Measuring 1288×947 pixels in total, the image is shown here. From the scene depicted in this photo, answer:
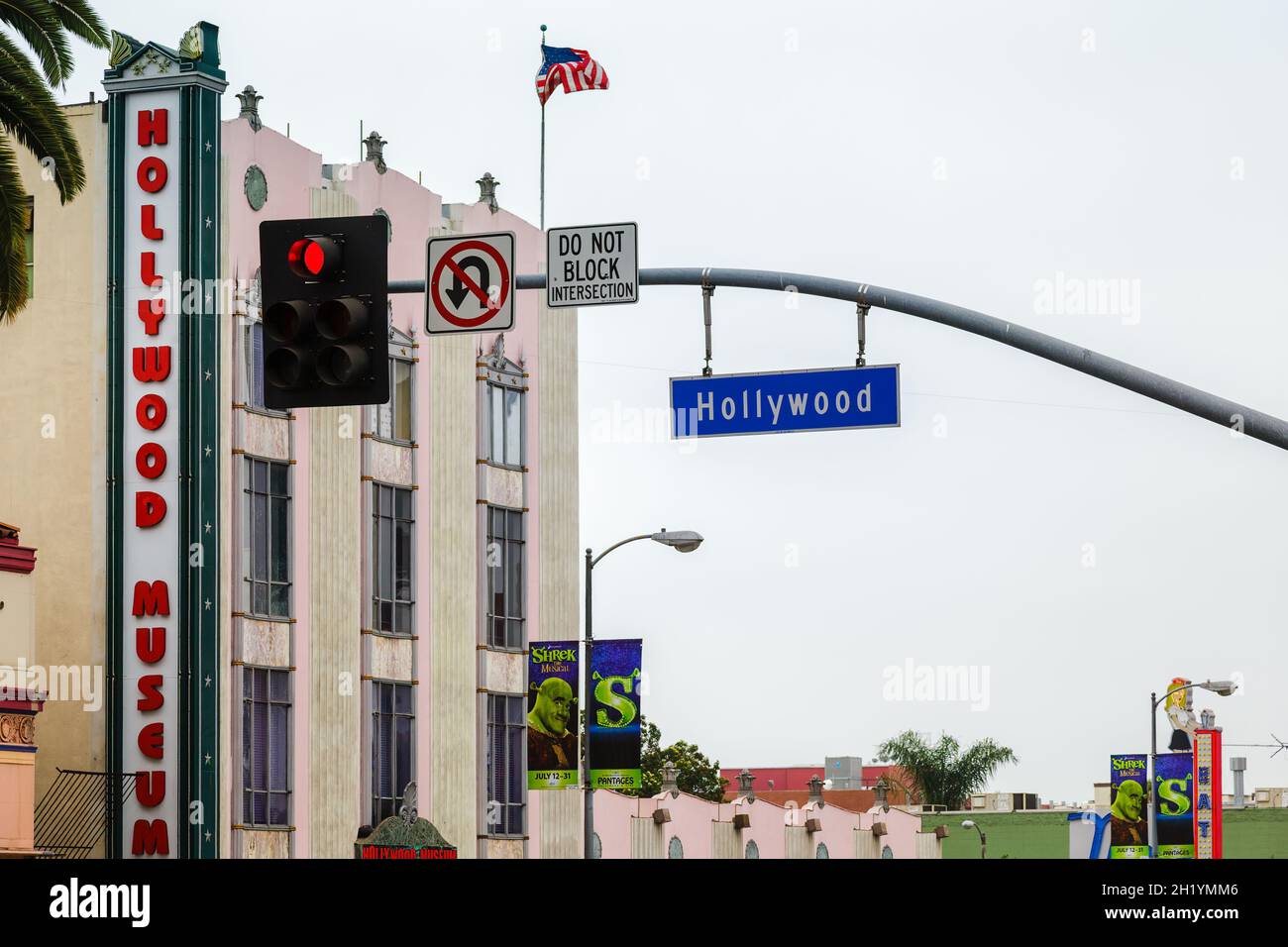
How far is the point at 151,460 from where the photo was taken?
40.4 m

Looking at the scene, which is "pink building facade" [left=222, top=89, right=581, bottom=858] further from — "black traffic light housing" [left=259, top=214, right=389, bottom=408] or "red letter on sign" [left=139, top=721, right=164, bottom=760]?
"black traffic light housing" [left=259, top=214, right=389, bottom=408]

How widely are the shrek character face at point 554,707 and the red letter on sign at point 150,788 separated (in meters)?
7.27

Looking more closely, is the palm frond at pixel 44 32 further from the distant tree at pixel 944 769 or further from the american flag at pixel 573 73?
the distant tree at pixel 944 769

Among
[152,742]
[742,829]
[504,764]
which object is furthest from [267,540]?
[742,829]

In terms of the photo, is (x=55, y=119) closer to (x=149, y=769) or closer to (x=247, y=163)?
(x=247, y=163)

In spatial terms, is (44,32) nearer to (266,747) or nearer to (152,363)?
(152,363)

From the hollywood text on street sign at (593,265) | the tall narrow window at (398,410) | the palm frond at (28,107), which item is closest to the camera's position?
the hollywood text on street sign at (593,265)

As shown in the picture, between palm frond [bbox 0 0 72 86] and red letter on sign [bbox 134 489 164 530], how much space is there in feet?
33.7

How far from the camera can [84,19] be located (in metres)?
32.0

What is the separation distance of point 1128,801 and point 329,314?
5575cm

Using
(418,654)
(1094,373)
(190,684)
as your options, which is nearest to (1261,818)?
(418,654)

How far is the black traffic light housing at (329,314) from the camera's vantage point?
16.8 m

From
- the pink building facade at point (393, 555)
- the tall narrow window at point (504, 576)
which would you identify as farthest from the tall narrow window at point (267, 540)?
the tall narrow window at point (504, 576)
